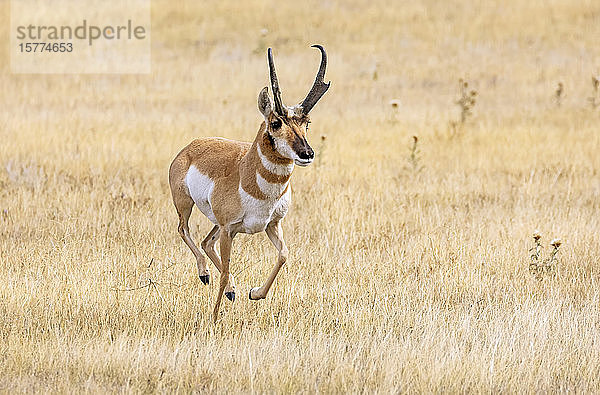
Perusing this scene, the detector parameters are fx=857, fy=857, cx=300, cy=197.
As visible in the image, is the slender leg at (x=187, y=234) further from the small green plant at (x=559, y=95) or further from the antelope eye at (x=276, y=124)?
the small green plant at (x=559, y=95)

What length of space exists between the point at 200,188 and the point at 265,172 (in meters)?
0.84

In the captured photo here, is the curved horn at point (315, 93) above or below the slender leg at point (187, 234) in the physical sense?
above

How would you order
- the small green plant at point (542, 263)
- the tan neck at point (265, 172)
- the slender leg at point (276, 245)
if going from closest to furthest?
the tan neck at point (265, 172)
the slender leg at point (276, 245)
the small green plant at point (542, 263)

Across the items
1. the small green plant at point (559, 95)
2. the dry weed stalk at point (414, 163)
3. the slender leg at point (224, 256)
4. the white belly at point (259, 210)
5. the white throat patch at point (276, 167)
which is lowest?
the slender leg at point (224, 256)

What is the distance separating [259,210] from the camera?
582cm

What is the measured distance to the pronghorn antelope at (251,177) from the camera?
17.8 feet

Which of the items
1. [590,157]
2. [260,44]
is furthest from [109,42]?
[590,157]

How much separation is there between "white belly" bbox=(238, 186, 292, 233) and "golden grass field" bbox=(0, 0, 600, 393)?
2.38ft

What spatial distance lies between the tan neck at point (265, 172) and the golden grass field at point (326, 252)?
3.19 feet

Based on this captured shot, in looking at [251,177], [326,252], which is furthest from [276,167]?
[326,252]

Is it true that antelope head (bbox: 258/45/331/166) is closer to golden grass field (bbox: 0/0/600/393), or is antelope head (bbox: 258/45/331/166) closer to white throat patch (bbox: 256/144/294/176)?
white throat patch (bbox: 256/144/294/176)

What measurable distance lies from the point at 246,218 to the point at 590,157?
767cm

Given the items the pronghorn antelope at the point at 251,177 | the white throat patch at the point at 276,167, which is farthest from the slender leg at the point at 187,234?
the white throat patch at the point at 276,167

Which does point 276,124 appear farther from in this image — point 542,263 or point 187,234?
point 542,263
